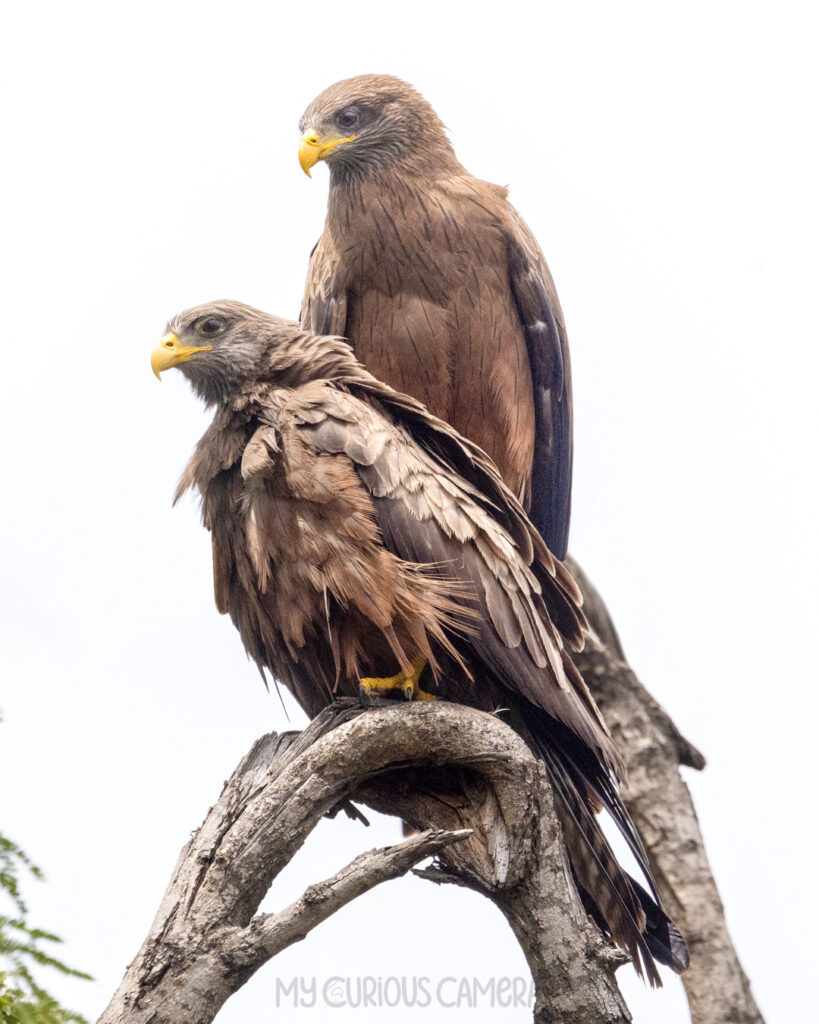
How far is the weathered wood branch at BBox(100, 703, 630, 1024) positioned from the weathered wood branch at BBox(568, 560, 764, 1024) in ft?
11.4

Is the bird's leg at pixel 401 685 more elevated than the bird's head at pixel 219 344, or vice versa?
the bird's head at pixel 219 344

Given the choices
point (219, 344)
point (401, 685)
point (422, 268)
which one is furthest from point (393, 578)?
point (422, 268)

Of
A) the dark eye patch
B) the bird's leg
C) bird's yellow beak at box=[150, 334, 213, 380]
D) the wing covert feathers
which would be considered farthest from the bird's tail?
the dark eye patch

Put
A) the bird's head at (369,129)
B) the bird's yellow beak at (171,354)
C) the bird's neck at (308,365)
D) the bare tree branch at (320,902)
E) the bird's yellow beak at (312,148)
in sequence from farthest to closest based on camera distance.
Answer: the bird's head at (369,129), the bird's yellow beak at (312,148), the bird's yellow beak at (171,354), the bird's neck at (308,365), the bare tree branch at (320,902)

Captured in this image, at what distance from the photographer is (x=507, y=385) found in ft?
19.6

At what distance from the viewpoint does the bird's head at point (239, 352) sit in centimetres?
498

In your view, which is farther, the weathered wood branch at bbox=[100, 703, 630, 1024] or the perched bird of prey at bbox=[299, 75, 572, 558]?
the perched bird of prey at bbox=[299, 75, 572, 558]

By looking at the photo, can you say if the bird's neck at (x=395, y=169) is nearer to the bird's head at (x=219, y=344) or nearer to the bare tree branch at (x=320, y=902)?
the bird's head at (x=219, y=344)

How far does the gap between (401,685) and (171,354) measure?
1.63 m

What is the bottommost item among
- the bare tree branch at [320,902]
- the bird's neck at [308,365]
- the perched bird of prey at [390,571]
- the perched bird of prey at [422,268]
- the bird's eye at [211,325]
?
the bare tree branch at [320,902]

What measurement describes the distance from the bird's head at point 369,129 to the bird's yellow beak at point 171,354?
1144 millimetres

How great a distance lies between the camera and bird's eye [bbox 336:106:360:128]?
581cm

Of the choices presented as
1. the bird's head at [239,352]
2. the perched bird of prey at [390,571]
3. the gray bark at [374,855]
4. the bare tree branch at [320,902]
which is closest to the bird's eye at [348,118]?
the bird's head at [239,352]

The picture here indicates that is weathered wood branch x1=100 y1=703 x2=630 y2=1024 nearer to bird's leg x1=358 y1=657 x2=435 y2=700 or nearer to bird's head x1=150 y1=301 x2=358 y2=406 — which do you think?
bird's leg x1=358 y1=657 x2=435 y2=700
